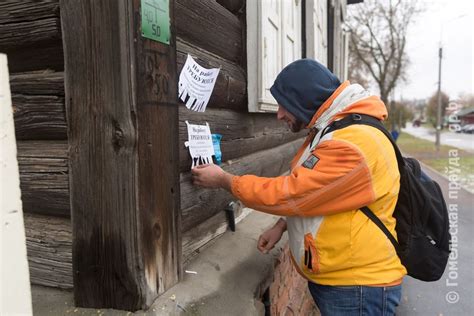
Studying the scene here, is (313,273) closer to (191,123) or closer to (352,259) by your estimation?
(352,259)

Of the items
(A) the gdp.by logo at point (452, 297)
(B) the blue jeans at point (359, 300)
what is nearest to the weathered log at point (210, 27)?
(B) the blue jeans at point (359, 300)

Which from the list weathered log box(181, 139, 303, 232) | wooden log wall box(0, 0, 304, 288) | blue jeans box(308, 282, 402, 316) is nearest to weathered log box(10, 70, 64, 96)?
wooden log wall box(0, 0, 304, 288)

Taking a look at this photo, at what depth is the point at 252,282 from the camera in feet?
6.94

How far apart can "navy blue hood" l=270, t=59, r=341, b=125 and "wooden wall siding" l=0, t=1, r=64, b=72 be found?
2.97ft

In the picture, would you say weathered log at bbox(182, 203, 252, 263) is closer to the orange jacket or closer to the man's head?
the orange jacket

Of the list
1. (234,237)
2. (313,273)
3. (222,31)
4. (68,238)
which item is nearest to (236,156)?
(234,237)

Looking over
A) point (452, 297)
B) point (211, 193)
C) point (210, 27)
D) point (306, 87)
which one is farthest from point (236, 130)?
point (452, 297)

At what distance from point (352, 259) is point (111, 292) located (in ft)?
3.00

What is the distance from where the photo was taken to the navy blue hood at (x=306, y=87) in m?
1.79

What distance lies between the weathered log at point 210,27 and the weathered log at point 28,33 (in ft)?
1.70

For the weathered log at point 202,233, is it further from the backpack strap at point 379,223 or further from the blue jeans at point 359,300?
the backpack strap at point 379,223

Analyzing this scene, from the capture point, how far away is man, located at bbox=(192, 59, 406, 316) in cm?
161

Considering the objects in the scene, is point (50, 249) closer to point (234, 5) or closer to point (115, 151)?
point (115, 151)

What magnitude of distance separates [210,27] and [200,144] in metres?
0.66
